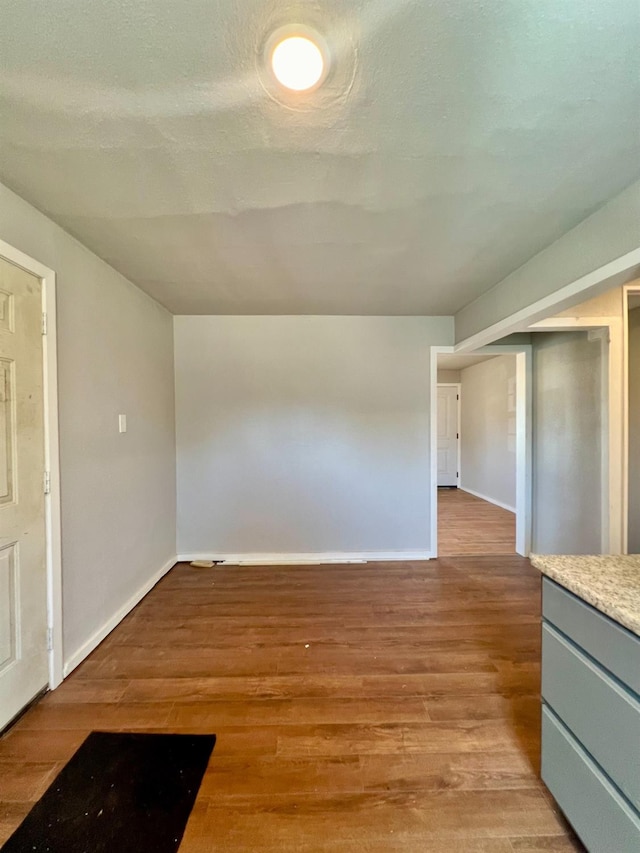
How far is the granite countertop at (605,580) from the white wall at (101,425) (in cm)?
235

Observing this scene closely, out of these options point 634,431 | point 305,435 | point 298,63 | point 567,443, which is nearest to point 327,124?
point 298,63

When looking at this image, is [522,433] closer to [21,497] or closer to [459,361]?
[459,361]

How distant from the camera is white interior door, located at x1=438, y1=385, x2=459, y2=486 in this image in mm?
7891

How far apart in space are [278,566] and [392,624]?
1359 millimetres

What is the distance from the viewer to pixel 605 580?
111 centimetres

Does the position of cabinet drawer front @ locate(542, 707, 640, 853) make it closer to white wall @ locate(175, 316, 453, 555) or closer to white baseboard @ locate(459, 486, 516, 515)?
white wall @ locate(175, 316, 453, 555)

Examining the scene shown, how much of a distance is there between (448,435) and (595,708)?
286 inches

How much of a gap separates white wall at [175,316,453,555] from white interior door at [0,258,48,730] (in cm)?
177

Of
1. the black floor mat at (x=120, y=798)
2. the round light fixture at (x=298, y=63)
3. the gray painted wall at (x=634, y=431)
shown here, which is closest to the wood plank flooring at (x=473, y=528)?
the gray painted wall at (x=634, y=431)

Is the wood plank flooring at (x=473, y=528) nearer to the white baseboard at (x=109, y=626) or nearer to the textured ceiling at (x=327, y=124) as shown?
the white baseboard at (x=109, y=626)

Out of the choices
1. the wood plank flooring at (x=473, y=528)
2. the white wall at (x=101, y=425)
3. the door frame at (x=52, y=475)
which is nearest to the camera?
the door frame at (x=52, y=475)

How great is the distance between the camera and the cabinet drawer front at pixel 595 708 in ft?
3.07

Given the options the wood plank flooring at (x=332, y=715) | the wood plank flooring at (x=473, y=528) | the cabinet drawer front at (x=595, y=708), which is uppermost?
the cabinet drawer front at (x=595, y=708)

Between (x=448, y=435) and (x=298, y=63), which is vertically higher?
(x=298, y=63)
